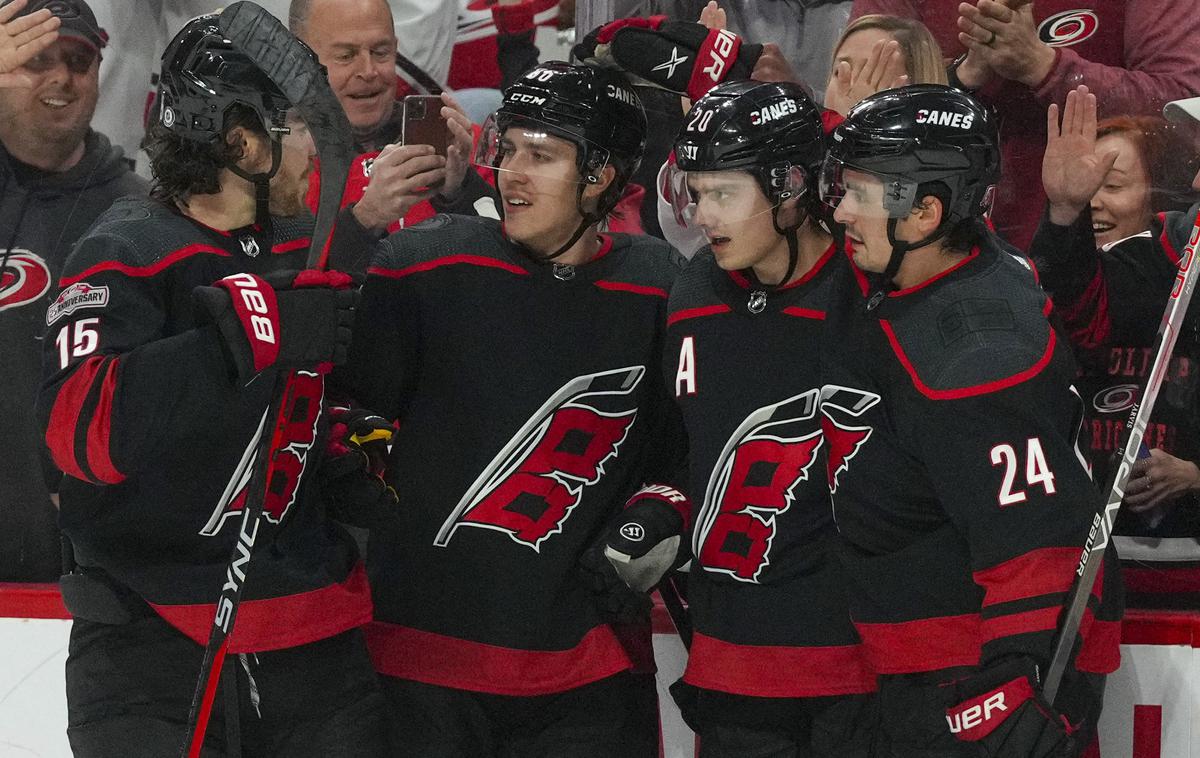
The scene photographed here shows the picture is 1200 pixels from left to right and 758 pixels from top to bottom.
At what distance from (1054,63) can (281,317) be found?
1.70 metres

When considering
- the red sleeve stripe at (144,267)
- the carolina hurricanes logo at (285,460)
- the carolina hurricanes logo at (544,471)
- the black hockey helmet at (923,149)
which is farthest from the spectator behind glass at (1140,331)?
the red sleeve stripe at (144,267)

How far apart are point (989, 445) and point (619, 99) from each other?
0.87 metres

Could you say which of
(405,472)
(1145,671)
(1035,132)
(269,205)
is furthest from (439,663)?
(1035,132)

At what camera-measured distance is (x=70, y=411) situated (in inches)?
79.0

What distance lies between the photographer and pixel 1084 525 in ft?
6.79

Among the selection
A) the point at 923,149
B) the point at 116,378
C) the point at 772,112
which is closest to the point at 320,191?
the point at 116,378

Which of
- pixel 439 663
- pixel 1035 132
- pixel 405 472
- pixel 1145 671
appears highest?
pixel 1035 132

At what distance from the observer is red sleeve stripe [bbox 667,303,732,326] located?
2.39m

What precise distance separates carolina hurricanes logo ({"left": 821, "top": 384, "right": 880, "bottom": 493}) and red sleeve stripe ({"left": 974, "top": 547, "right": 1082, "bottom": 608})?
0.28m

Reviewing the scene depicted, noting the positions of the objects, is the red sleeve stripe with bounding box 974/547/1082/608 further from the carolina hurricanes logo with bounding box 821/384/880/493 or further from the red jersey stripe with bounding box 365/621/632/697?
the red jersey stripe with bounding box 365/621/632/697

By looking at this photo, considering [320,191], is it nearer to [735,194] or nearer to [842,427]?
Answer: [735,194]

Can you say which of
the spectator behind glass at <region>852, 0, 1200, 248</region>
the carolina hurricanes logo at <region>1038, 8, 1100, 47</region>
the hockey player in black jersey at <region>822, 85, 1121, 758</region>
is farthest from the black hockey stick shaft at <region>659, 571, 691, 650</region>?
the carolina hurricanes logo at <region>1038, 8, 1100, 47</region>

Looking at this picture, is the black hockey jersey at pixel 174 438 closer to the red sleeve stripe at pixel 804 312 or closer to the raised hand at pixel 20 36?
the red sleeve stripe at pixel 804 312

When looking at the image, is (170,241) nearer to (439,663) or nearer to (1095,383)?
(439,663)
